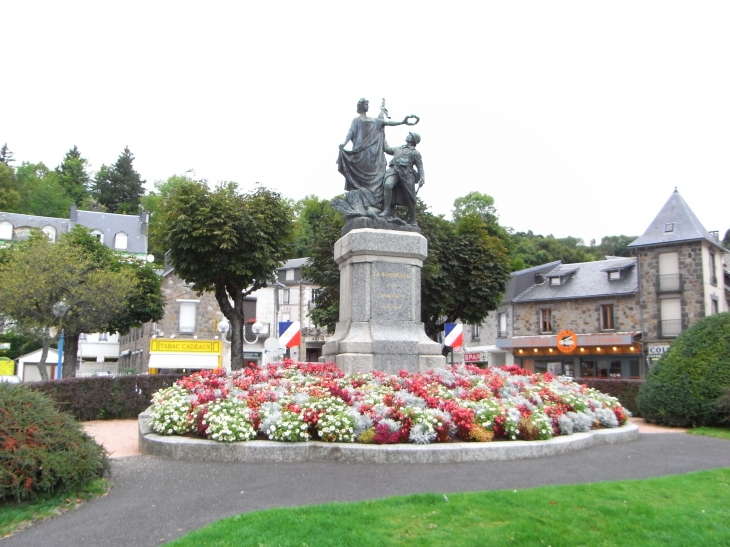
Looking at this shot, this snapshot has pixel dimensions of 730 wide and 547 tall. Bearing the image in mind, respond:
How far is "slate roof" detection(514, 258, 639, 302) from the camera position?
4167 cm

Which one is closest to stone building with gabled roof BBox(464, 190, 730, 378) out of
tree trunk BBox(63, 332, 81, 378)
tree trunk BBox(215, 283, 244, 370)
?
tree trunk BBox(215, 283, 244, 370)

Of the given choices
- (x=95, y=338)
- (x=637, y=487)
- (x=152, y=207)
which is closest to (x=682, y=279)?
(x=637, y=487)

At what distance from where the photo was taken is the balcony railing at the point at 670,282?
38.3 m

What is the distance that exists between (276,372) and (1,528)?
6.29m

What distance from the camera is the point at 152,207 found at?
263 ft

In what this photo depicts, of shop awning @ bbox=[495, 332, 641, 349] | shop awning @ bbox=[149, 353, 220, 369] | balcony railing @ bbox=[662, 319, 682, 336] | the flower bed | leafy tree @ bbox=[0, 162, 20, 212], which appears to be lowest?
the flower bed

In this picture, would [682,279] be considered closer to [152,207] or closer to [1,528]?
[1,528]

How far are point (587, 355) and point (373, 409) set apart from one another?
3604 centimetres

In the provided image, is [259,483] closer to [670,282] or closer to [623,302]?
[670,282]

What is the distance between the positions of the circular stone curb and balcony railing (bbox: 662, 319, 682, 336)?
3278 cm

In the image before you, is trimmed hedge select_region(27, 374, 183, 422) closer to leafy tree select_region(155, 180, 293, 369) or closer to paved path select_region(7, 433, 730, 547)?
leafy tree select_region(155, 180, 293, 369)

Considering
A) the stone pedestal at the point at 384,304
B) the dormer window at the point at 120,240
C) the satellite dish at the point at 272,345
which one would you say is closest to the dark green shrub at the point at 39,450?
the stone pedestal at the point at 384,304

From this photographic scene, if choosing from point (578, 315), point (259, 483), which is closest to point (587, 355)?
point (578, 315)

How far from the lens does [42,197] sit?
254 feet
